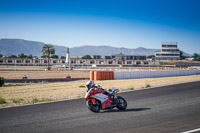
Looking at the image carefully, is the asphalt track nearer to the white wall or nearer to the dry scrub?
the dry scrub

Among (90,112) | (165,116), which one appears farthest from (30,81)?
(165,116)

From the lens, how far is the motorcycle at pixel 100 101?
9280 mm

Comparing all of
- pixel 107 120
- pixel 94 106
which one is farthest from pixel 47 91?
pixel 107 120

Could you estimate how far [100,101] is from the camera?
9.46m

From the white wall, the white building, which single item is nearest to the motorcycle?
the white wall

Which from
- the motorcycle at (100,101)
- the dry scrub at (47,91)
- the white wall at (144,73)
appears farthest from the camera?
the white wall at (144,73)

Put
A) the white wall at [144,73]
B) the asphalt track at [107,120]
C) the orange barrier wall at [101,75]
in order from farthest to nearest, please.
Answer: the white wall at [144,73], the orange barrier wall at [101,75], the asphalt track at [107,120]

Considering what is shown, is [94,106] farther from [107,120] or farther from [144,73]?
[144,73]

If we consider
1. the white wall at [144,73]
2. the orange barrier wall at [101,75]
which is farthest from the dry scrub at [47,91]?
the white wall at [144,73]

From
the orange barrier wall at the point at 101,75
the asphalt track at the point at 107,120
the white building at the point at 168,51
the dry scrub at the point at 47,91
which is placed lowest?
the dry scrub at the point at 47,91

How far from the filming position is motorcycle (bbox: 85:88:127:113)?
928cm

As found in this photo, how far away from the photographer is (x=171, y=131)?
6355 millimetres

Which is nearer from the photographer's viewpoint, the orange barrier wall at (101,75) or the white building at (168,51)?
the orange barrier wall at (101,75)

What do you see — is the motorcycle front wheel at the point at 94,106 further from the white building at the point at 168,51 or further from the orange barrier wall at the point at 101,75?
the white building at the point at 168,51
